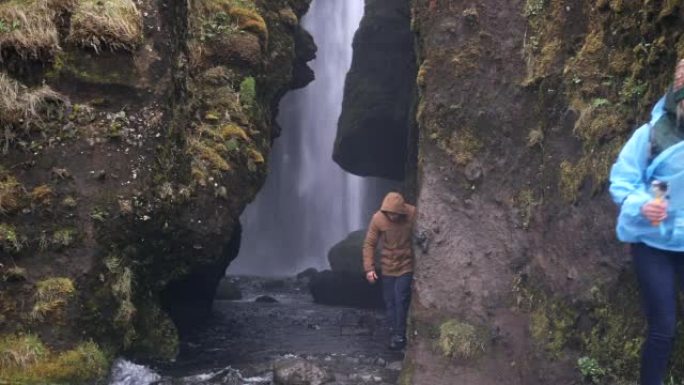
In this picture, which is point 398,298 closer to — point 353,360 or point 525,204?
point 353,360

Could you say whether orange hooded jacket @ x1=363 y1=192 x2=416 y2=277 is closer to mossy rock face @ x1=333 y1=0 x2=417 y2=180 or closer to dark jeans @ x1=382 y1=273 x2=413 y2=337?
dark jeans @ x1=382 y1=273 x2=413 y2=337

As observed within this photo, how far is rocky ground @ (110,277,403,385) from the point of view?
8.05 m

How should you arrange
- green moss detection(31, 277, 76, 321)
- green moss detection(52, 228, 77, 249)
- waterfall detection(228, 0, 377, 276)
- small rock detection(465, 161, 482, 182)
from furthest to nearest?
waterfall detection(228, 0, 377, 276)
small rock detection(465, 161, 482, 182)
green moss detection(52, 228, 77, 249)
green moss detection(31, 277, 76, 321)

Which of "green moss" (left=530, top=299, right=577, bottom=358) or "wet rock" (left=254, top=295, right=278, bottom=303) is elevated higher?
"green moss" (left=530, top=299, right=577, bottom=358)

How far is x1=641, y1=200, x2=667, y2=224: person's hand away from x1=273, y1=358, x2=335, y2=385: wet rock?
4.47 m

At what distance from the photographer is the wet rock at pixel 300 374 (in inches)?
308

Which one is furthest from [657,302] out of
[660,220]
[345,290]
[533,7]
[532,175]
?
[345,290]

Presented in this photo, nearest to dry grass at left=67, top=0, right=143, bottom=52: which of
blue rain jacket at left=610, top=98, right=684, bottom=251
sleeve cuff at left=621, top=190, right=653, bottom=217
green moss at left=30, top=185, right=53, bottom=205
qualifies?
green moss at left=30, top=185, right=53, bottom=205

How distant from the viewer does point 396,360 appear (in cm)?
974

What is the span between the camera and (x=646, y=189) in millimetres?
4727

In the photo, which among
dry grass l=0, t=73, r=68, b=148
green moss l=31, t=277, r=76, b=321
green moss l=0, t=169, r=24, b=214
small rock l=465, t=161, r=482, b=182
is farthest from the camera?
small rock l=465, t=161, r=482, b=182

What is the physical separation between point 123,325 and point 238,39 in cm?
470

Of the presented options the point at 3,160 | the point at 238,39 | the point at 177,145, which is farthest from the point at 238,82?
the point at 3,160

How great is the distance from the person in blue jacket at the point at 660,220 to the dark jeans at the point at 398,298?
17.9ft
